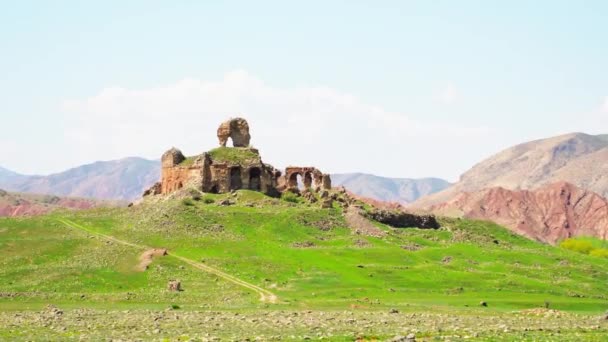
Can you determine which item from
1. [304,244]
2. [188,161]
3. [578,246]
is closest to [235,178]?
[188,161]

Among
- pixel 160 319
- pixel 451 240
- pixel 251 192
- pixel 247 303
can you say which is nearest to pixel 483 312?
pixel 247 303

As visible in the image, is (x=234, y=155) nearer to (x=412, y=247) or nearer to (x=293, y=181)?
(x=293, y=181)

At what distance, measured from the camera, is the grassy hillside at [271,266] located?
60.6 m

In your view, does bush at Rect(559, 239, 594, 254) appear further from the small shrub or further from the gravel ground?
the gravel ground

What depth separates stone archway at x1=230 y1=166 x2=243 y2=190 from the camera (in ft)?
373

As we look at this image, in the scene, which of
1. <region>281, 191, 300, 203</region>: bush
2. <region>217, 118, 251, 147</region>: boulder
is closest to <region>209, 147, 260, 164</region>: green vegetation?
<region>217, 118, 251, 147</region>: boulder

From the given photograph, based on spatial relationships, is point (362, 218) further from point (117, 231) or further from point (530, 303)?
point (530, 303)

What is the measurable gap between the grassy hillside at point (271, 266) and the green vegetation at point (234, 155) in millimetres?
10731

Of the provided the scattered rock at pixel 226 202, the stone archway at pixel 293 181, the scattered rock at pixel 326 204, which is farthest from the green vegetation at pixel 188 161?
the scattered rock at pixel 326 204

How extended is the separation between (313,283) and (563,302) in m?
21.1

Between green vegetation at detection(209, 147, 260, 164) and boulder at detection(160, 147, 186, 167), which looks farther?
boulder at detection(160, 147, 186, 167)

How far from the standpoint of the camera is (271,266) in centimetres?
7444

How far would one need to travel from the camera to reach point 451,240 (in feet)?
316

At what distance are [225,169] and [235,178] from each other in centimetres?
281
